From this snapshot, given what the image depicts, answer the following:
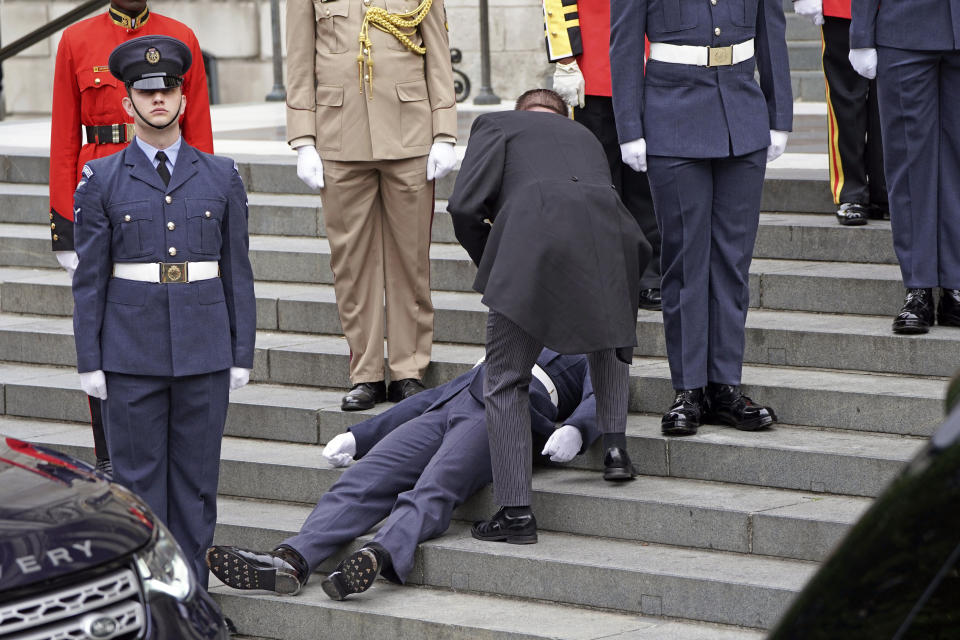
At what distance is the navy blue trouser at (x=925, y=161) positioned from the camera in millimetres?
5672

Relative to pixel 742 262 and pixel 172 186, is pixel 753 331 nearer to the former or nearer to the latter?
pixel 742 262

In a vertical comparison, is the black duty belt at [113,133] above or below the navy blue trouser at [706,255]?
above

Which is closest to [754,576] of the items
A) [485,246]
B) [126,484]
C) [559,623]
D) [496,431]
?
[559,623]

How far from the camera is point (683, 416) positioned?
5.36 m

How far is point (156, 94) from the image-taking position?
4742mm

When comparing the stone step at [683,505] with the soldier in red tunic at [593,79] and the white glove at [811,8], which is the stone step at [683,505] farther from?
the white glove at [811,8]

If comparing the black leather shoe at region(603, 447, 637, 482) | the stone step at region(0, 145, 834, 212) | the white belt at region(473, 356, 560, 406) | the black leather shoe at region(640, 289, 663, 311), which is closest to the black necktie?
the white belt at region(473, 356, 560, 406)

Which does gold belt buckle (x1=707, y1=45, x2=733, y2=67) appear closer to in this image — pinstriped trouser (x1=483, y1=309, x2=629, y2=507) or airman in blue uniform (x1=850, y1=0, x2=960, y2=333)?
airman in blue uniform (x1=850, y1=0, x2=960, y2=333)

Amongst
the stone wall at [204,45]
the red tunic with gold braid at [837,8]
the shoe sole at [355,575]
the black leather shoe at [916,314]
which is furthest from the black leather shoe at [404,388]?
the stone wall at [204,45]

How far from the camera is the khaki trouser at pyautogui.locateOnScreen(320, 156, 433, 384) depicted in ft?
20.0

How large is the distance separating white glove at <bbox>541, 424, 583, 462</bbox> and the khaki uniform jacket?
143 centimetres

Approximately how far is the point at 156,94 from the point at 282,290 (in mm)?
2710

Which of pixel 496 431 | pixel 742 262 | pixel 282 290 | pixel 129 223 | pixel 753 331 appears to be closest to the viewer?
pixel 129 223

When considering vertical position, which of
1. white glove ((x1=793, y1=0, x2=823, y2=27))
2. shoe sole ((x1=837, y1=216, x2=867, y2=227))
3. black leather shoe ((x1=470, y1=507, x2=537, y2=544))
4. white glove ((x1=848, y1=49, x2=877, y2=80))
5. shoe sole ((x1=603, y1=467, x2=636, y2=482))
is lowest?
black leather shoe ((x1=470, y1=507, x2=537, y2=544))
